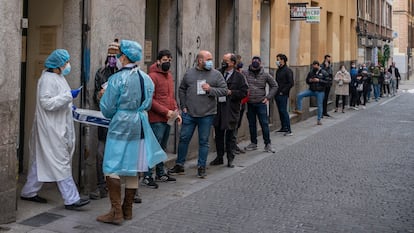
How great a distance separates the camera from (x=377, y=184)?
8766 millimetres

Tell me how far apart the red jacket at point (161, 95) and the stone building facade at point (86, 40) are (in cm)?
77

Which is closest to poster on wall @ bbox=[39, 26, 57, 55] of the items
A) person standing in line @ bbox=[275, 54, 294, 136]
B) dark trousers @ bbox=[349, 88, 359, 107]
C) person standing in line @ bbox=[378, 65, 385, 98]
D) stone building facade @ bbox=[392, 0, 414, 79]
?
person standing in line @ bbox=[275, 54, 294, 136]

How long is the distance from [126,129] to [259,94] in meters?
5.71

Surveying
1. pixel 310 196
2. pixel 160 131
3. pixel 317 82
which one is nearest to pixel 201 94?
pixel 160 131

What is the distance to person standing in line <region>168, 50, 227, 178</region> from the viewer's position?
8.93 meters

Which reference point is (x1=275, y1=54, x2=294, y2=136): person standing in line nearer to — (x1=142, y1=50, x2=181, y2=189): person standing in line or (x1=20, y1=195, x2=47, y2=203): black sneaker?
(x1=142, y1=50, x2=181, y2=189): person standing in line

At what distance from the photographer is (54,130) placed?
21.7 ft

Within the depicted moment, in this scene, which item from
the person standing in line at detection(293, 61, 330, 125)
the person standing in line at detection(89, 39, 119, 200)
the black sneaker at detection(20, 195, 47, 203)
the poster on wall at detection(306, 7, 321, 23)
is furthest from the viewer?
the poster on wall at detection(306, 7, 321, 23)

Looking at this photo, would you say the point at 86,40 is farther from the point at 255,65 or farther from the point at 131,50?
the point at 255,65

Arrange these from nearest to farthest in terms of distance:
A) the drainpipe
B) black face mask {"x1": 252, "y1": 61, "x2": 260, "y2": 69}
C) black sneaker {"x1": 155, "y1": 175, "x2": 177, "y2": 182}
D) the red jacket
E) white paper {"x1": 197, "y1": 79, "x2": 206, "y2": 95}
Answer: the drainpipe, the red jacket, black sneaker {"x1": 155, "y1": 175, "x2": 177, "y2": 182}, white paper {"x1": 197, "y1": 79, "x2": 206, "y2": 95}, black face mask {"x1": 252, "y1": 61, "x2": 260, "y2": 69}

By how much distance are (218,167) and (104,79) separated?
126 inches

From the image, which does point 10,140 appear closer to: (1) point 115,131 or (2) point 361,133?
(1) point 115,131

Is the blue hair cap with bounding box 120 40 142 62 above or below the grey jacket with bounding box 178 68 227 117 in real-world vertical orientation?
above

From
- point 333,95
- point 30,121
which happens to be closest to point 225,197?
point 30,121
